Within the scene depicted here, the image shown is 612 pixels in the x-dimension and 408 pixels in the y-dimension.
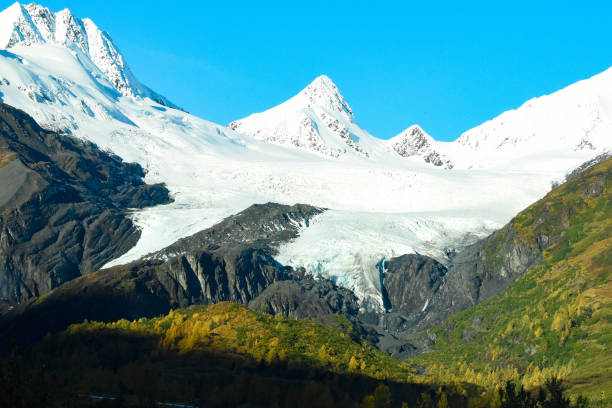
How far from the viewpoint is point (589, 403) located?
9956cm

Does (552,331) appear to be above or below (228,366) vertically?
above

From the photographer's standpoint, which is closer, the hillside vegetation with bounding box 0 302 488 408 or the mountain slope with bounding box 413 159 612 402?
the hillside vegetation with bounding box 0 302 488 408

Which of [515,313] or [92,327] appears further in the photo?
[515,313]

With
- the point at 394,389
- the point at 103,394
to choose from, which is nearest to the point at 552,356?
the point at 394,389

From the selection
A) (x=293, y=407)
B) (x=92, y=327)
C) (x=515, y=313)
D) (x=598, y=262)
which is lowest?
(x=293, y=407)

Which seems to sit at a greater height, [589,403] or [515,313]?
[515,313]

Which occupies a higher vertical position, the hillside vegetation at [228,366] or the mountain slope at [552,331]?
the mountain slope at [552,331]

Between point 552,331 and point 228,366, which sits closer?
point 228,366

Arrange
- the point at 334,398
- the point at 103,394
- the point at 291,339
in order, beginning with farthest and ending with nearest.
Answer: the point at 291,339
the point at 334,398
the point at 103,394

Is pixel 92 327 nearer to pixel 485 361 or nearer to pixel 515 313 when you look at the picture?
pixel 485 361

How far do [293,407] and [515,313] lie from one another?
340 feet

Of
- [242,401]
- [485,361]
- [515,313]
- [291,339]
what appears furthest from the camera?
[515,313]

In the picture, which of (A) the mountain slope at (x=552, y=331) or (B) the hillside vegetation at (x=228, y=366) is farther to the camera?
(A) the mountain slope at (x=552, y=331)

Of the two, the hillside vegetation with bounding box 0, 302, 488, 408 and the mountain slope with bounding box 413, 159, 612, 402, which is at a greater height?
the mountain slope with bounding box 413, 159, 612, 402
